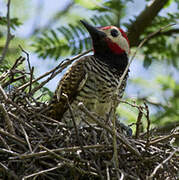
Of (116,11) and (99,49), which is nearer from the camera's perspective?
(99,49)

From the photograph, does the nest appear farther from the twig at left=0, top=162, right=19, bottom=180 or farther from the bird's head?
the bird's head

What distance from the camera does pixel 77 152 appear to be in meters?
3.37

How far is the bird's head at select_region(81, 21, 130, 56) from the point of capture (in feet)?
16.3

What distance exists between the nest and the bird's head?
134 cm

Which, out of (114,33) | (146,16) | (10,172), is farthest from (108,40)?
(10,172)

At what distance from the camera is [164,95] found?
629 centimetres

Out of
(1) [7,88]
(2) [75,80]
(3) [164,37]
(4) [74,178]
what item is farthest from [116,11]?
(4) [74,178]

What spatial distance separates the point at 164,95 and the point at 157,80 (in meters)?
0.24

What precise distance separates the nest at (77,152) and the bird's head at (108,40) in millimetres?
1339

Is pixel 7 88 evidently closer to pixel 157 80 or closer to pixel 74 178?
pixel 74 178

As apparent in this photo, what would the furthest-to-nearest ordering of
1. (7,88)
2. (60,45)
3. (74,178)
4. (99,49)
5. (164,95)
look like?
(164,95)
(60,45)
(99,49)
(7,88)
(74,178)

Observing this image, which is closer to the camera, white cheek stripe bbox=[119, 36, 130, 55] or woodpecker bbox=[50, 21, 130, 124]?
woodpecker bbox=[50, 21, 130, 124]

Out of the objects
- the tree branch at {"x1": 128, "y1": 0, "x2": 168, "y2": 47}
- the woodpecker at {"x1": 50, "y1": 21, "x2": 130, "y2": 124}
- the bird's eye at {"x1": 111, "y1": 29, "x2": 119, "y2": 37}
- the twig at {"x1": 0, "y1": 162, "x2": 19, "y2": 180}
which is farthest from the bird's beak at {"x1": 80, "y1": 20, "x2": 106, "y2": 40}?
the twig at {"x1": 0, "y1": 162, "x2": 19, "y2": 180}

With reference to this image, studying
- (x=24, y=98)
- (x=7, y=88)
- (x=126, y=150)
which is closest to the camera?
(x=126, y=150)
